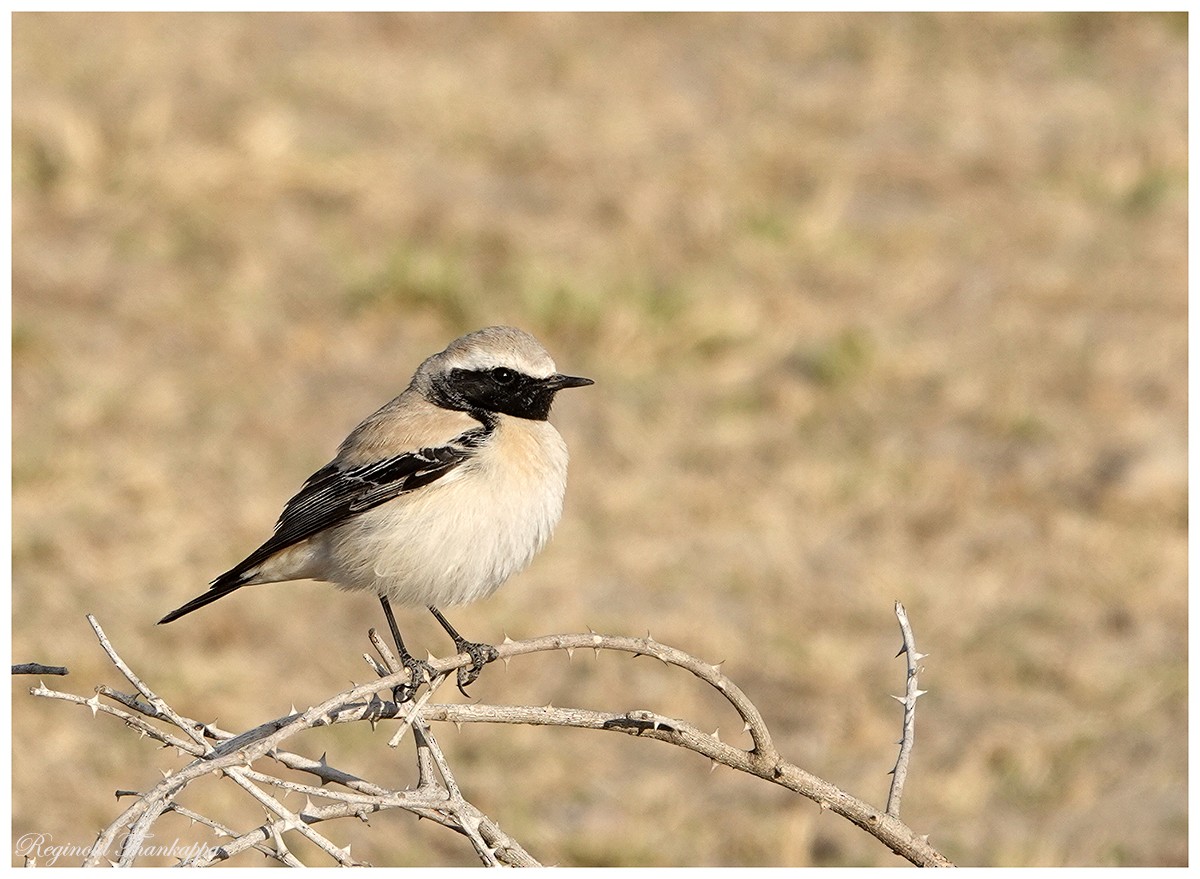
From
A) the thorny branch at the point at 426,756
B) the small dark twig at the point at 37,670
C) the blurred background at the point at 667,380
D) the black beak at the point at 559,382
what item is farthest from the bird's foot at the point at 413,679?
the blurred background at the point at 667,380

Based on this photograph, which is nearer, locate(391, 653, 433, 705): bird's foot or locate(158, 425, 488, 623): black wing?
locate(391, 653, 433, 705): bird's foot

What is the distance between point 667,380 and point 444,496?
771 centimetres

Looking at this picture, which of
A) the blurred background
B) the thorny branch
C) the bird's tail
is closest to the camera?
the thorny branch

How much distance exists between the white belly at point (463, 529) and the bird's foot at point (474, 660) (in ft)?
0.63

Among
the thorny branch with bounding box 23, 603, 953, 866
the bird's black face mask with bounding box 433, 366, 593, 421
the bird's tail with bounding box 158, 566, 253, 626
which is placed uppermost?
the bird's black face mask with bounding box 433, 366, 593, 421

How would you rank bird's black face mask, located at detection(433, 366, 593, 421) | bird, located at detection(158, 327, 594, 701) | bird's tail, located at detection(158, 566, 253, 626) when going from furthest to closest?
bird's black face mask, located at detection(433, 366, 593, 421)
bird's tail, located at detection(158, 566, 253, 626)
bird, located at detection(158, 327, 594, 701)

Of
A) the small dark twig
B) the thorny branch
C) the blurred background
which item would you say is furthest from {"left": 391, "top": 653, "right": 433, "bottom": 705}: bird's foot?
the blurred background

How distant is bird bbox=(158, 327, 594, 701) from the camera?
5.12 metres

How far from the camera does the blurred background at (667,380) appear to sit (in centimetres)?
884

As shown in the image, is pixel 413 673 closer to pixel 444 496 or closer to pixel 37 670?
pixel 444 496

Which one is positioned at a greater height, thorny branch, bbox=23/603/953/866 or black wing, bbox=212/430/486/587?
black wing, bbox=212/430/486/587

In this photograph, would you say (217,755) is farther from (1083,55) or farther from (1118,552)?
(1083,55)

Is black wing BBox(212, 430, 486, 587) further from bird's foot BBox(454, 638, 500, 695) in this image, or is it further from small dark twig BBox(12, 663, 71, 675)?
small dark twig BBox(12, 663, 71, 675)
